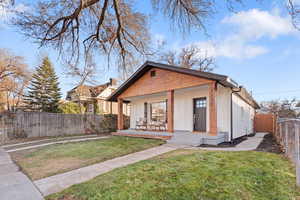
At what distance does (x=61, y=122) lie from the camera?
1250 cm

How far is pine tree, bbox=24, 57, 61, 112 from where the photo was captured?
66.6ft

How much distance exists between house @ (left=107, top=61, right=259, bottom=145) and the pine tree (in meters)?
13.3

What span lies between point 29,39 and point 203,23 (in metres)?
6.16

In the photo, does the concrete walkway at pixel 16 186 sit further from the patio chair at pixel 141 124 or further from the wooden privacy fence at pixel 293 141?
the patio chair at pixel 141 124

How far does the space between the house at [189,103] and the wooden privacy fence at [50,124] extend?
309 centimetres

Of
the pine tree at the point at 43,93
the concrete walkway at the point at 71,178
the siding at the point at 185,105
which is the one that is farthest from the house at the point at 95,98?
the concrete walkway at the point at 71,178

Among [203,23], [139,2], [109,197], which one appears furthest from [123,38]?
[109,197]

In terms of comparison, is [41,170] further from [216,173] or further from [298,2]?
[298,2]

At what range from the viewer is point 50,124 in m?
11.9

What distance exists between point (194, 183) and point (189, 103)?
682cm

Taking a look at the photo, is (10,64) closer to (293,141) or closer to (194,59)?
(194,59)

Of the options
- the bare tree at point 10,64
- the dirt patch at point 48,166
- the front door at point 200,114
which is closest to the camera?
the dirt patch at point 48,166

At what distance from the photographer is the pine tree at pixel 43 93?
66.6ft

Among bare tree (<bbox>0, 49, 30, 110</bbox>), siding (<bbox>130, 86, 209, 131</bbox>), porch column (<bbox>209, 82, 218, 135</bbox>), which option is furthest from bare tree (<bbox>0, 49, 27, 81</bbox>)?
porch column (<bbox>209, 82, 218, 135</bbox>)
